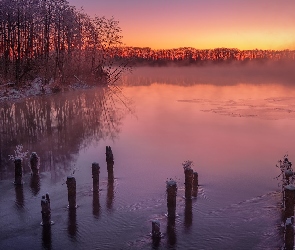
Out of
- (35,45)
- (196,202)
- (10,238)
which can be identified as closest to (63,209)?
(10,238)

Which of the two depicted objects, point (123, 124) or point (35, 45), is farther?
point (35, 45)

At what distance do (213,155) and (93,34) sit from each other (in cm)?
7039

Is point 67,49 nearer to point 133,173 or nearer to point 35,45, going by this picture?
point 35,45

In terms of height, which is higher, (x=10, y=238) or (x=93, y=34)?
(x=93, y=34)

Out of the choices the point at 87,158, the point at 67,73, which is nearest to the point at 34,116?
the point at 87,158

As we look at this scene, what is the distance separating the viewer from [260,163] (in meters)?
26.1

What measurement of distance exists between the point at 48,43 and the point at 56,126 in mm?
40077

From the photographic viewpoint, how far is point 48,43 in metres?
74.4

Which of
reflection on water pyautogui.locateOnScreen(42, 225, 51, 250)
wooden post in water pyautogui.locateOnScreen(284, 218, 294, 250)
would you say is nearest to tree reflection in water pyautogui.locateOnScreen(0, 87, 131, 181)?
reflection on water pyautogui.locateOnScreen(42, 225, 51, 250)

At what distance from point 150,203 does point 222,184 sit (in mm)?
5144

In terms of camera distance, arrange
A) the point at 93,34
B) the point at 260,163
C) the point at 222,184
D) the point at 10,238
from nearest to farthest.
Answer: the point at 10,238, the point at 222,184, the point at 260,163, the point at 93,34

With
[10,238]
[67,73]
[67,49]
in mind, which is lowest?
[10,238]

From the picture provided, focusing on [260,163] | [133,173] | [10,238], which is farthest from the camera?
[260,163]

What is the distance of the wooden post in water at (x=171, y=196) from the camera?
16.0 meters
